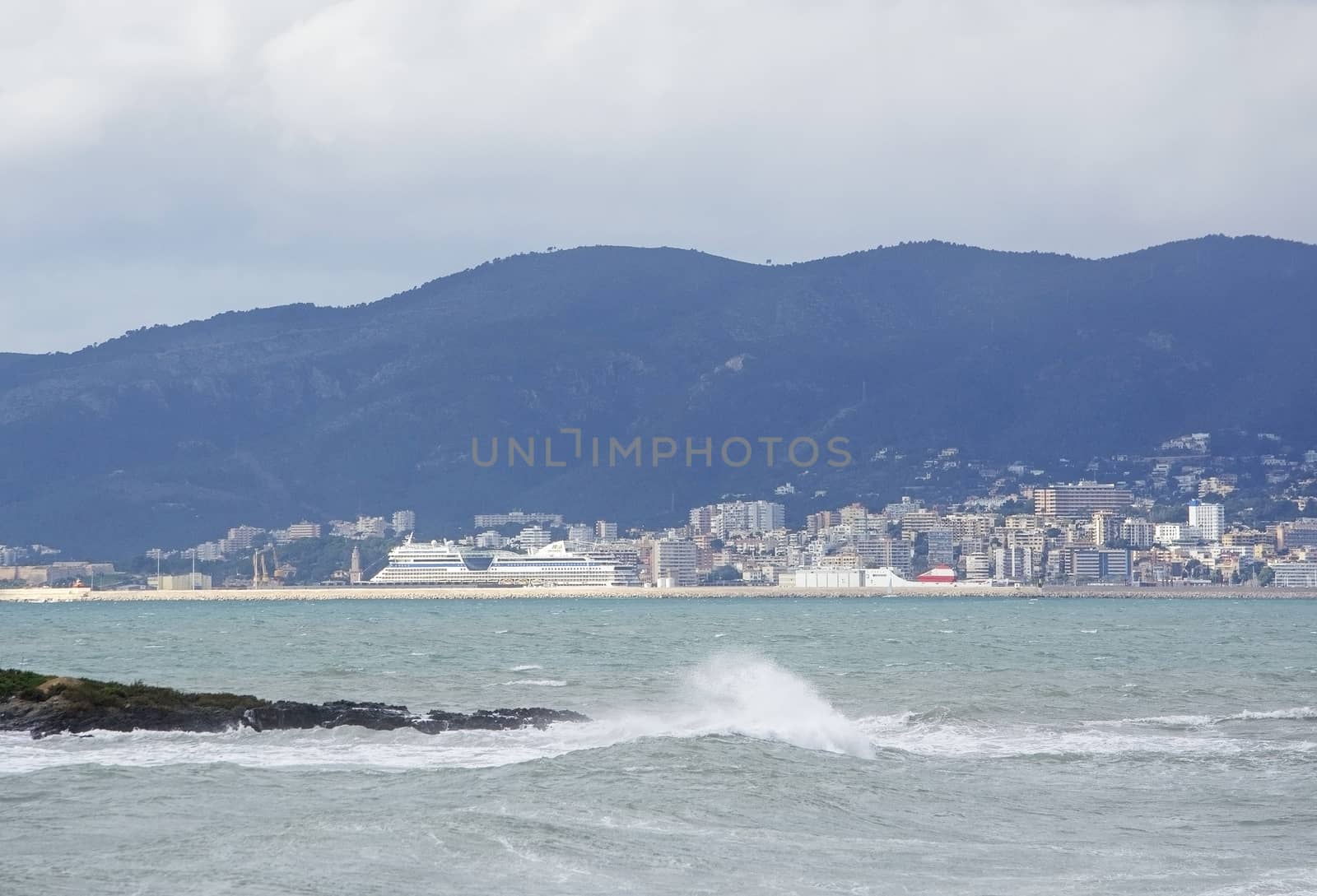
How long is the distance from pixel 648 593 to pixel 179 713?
15011cm

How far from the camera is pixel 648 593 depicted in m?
176

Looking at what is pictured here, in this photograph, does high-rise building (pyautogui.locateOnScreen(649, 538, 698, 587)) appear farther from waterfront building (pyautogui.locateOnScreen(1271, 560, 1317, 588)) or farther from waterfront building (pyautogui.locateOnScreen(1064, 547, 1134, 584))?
waterfront building (pyautogui.locateOnScreen(1271, 560, 1317, 588))

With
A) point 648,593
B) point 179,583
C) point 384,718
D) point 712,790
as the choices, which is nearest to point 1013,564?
point 648,593

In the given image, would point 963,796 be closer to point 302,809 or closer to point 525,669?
point 302,809

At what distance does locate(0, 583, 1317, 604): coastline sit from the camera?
16675 centimetres

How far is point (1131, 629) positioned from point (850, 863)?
199 feet

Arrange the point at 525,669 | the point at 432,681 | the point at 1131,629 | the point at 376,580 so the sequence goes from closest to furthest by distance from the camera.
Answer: the point at 432,681 < the point at 525,669 < the point at 1131,629 < the point at 376,580

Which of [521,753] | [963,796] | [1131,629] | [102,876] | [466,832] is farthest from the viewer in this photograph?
[1131,629]

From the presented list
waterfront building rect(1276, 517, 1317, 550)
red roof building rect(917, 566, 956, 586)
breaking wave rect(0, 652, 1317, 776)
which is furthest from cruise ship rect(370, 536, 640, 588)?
breaking wave rect(0, 652, 1317, 776)

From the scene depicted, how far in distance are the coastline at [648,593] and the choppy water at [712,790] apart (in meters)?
126

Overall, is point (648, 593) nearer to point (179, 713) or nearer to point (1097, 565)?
point (1097, 565)

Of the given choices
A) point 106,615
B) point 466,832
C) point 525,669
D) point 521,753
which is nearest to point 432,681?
point 525,669

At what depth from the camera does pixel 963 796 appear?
69.4 feet

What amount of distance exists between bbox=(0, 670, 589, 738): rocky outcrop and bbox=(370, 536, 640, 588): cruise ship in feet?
512
